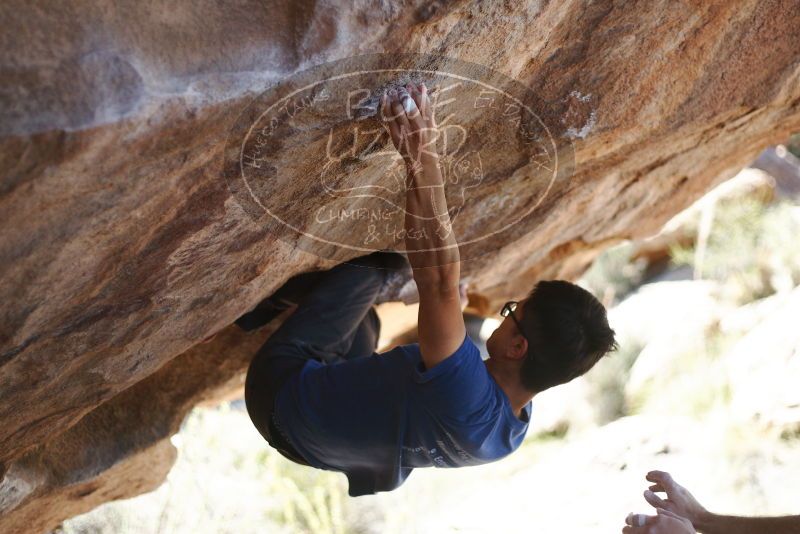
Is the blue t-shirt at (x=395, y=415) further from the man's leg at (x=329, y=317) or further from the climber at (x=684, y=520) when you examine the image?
the climber at (x=684, y=520)

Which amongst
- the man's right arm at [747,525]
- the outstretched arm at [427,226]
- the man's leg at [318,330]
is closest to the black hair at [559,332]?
the outstretched arm at [427,226]

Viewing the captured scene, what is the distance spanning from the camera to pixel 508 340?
6.41 feet

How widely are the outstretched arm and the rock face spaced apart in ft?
0.27

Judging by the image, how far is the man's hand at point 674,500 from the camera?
204cm

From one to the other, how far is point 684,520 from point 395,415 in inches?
28.7

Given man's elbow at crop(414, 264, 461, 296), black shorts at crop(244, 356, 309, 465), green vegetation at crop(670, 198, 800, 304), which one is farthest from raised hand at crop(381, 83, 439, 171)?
green vegetation at crop(670, 198, 800, 304)

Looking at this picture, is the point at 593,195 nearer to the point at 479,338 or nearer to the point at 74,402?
the point at 74,402

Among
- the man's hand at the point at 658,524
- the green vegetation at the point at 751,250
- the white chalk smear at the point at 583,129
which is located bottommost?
the green vegetation at the point at 751,250

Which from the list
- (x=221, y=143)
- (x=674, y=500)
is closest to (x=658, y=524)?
(x=674, y=500)

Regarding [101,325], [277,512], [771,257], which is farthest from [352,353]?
[771,257]

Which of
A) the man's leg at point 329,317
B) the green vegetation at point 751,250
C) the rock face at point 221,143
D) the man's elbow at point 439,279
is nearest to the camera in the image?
the rock face at point 221,143

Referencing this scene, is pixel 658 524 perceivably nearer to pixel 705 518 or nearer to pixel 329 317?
pixel 705 518

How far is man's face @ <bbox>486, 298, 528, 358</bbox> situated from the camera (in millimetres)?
1938

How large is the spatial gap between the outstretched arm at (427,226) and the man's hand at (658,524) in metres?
0.63
